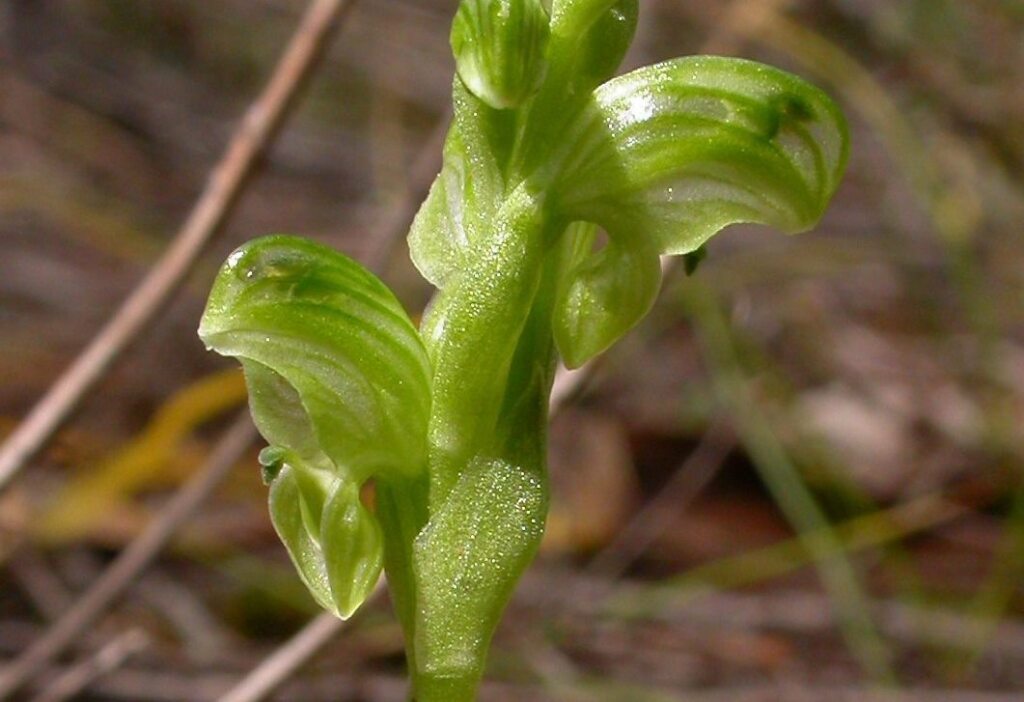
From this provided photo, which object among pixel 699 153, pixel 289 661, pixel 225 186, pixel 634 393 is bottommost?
pixel 634 393

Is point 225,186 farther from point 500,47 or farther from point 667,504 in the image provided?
point 667,504

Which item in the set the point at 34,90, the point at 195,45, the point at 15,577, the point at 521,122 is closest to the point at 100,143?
the point at 34,90

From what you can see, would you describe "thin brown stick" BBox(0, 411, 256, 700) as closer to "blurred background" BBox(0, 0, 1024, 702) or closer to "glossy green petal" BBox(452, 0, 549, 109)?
"blurred background" BBox(0, 0, 1024, 702)

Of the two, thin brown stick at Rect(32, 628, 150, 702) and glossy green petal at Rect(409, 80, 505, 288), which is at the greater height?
glossy green petal at Rect(409, 80, 505, 288)

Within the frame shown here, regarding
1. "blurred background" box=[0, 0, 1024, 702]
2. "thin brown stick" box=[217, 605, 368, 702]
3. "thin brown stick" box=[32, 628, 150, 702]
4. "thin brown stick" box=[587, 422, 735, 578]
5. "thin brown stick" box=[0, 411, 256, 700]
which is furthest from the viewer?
"thin brown stick" box=[587, 422, 735, 578]

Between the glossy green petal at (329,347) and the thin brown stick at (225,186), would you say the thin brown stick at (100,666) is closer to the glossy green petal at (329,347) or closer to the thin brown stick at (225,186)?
the thin brown stick at (225,186)

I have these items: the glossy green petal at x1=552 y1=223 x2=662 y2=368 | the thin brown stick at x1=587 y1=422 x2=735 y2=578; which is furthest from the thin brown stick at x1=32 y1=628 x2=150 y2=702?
the thin brown stick at x1=587 y1=422 x2=735 y2=578

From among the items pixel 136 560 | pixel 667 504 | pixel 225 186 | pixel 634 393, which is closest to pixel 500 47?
pixel 225 186
